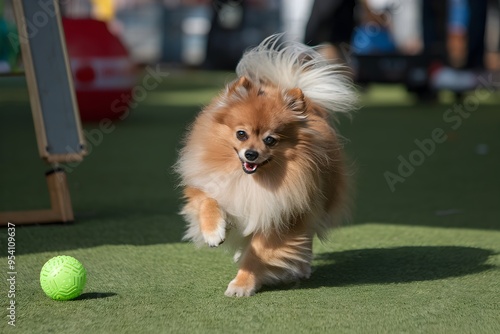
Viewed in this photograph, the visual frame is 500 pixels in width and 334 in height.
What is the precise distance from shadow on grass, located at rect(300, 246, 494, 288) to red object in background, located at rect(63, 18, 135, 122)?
15.0ft

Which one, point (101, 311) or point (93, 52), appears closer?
point (101, 311)

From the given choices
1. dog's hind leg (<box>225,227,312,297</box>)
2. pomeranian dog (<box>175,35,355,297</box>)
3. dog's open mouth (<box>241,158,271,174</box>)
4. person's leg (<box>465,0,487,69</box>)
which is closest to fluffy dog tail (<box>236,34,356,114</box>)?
pomeranian dog (<box>175,35,355,297</box>)

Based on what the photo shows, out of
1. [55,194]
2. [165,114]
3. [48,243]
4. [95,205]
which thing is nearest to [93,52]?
[165,114]

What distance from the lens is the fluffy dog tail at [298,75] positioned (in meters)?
3.74

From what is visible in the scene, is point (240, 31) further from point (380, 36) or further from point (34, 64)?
point (34, 64)

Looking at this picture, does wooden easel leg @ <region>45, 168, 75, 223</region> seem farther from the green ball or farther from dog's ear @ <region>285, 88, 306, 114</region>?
dog's ear @ <region>285, 88, 306, 114</region>

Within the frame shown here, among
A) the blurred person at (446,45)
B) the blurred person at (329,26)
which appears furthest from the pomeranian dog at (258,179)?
the blurred person at (446,45)

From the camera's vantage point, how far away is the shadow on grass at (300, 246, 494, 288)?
3566 millimetres

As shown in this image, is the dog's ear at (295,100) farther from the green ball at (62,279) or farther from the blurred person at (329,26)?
the blurred person at (329,26)

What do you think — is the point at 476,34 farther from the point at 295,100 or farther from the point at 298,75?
the point at 295,100

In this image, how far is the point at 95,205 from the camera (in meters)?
5.09

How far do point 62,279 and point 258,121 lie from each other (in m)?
0.92

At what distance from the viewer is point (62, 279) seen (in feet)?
10.1

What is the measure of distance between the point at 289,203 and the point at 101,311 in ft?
2.76
